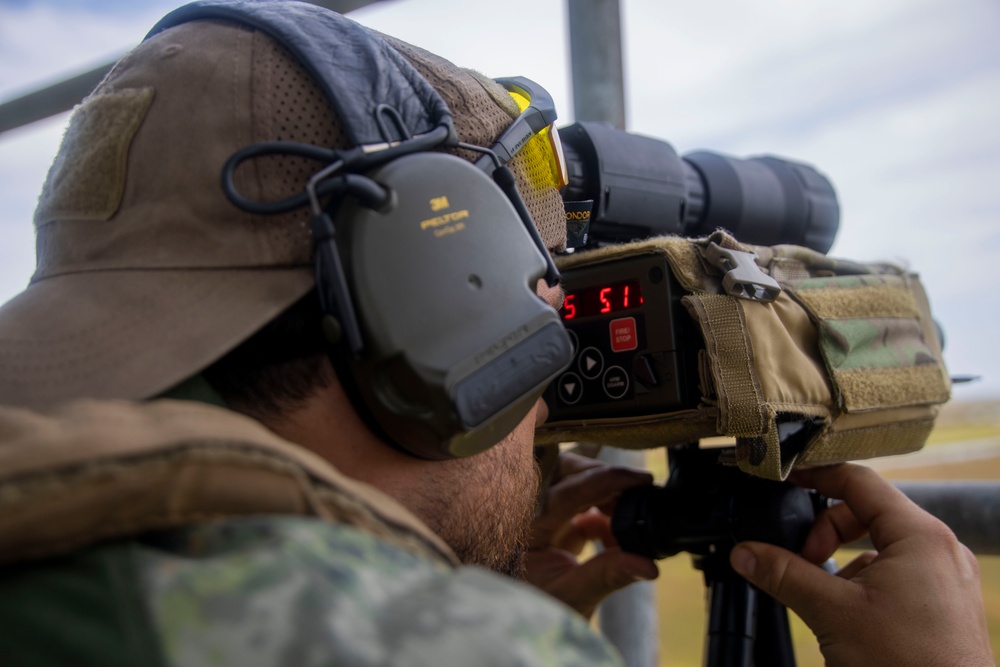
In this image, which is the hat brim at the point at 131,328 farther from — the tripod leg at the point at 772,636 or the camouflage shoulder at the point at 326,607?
the tripod leg at the point at 772,636

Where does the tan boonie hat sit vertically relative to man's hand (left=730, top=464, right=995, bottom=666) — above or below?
above

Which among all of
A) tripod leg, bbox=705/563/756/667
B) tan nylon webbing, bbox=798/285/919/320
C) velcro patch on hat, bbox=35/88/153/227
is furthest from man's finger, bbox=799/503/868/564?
velcro patch on hat, bbox=35/88/153/227

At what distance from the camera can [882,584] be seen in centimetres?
88

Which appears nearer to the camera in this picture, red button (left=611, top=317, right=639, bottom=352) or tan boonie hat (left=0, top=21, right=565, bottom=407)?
tan boonie hat (left=0, top=21, right=565, bottom=407)

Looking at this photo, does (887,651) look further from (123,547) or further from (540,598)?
(123,547)

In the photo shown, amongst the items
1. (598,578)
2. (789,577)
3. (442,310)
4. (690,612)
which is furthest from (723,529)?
(690,612)

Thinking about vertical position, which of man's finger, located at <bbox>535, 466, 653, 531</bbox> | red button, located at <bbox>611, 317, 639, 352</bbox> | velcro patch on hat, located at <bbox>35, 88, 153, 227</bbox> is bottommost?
man's finger, located at <bbox>535, 466, 653, 531</bbox>

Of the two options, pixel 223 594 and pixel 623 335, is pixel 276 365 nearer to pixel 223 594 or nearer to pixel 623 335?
pixel 223 594

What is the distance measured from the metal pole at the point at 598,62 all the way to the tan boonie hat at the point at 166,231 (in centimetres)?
70

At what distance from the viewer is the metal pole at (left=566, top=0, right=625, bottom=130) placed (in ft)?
4.18

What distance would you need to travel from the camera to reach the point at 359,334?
582mm

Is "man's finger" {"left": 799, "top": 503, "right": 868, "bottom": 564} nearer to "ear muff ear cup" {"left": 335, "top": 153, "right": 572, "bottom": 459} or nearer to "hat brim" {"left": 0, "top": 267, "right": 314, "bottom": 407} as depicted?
"ear muff ear cup" {"left": 335, "top": 153, "right": 572, "bottom": 459}

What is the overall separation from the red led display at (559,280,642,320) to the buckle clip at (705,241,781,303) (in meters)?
0.08

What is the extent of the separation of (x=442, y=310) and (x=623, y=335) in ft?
1.13
